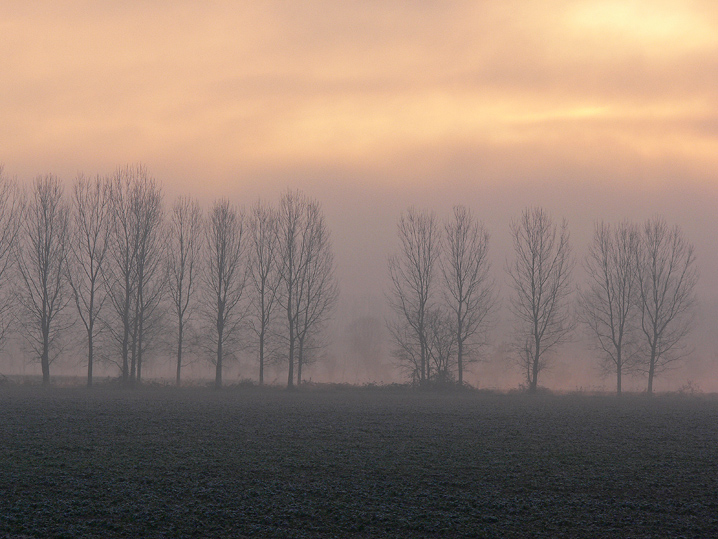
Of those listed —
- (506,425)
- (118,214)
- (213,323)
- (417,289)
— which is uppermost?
(118,214)

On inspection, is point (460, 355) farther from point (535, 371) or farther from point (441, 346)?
point (535, 371)

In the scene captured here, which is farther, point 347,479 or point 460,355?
point 460,355

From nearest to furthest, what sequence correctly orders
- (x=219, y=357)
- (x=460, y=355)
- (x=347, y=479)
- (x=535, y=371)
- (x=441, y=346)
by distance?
(x=347, y=479) → (x=219, y=357) → (x=535, y=371) → (x=460, y=355) → (x=441, y=346)

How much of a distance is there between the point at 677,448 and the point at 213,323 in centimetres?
3843

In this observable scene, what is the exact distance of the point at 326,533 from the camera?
842 cm

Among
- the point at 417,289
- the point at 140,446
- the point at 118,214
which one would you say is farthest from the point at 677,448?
the point at 118,214

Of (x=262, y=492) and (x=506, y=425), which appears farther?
(x=506, y=425)

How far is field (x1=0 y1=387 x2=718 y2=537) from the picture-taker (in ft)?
28.8

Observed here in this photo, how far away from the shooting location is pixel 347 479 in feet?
38.0

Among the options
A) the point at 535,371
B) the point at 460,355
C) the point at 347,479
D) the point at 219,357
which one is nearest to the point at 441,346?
the point at 460,355

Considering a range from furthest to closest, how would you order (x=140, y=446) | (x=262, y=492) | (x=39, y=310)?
1. (x=39, y=310)
2. (x=140, y=446)
3. (x=262, y=492)

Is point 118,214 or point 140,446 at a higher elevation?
point 118,214

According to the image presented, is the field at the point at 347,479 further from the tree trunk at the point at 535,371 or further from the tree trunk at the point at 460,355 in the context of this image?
the tree trunk at the point at 460,355

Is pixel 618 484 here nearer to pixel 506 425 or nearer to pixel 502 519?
pixel 502 519
